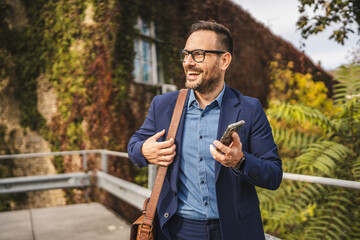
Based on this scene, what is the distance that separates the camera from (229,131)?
51.0 inches

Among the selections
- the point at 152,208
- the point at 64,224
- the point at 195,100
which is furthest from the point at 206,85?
the point at 64,224

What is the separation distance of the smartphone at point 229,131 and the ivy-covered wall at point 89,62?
536cm

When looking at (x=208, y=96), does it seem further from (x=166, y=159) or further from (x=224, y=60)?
(x=166, y=159)

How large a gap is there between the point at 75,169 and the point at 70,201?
→ 31.5 inches

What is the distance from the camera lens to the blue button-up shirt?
5.21 ft

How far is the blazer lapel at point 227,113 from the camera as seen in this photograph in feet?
5.24

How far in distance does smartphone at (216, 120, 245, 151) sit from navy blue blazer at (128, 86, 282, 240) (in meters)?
0.13

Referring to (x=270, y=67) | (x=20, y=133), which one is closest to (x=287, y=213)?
(x=20, y=133)

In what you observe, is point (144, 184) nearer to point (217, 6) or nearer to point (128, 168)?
point (128, 168)

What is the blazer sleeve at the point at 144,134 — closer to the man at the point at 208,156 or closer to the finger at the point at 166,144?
the man at the point at 208,156

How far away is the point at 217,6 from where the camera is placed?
30.8ft

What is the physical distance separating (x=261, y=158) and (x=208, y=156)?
276 millimetres

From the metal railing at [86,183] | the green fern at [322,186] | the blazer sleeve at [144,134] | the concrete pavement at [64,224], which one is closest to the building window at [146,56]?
the metal railing at [86,183]

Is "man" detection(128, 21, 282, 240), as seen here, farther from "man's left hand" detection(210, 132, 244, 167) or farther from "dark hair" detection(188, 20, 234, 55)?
"man's left hand" detection(210, 132, 244, 167)
